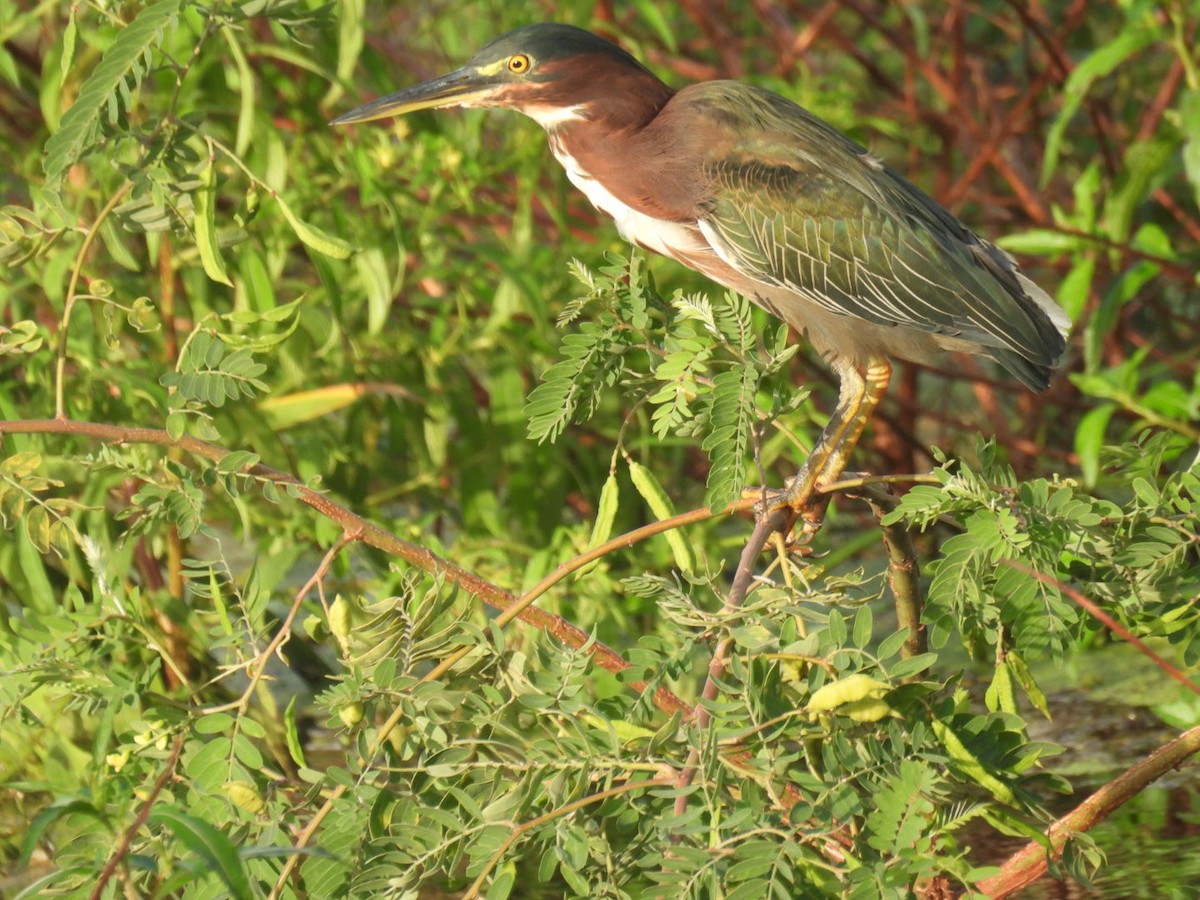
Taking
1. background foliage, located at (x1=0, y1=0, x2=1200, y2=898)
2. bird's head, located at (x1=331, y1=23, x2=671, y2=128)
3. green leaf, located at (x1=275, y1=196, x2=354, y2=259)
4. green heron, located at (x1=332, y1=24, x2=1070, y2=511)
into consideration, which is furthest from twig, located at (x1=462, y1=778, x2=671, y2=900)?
bird's head, located at (x1=331, y1=23, x2=671, y2=128)

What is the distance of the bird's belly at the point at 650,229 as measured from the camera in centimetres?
227

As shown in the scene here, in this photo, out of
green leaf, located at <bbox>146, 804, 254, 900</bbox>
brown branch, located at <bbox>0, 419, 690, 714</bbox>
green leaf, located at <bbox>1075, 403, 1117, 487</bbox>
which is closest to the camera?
green leaf, located at <bbox>146, 804, 254, 900</bbox>

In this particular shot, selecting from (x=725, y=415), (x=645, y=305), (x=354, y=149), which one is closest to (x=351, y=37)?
(x=354, y=149)

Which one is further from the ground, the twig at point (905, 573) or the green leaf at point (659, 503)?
the green leaf at point (659, 503)

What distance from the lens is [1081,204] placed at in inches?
123

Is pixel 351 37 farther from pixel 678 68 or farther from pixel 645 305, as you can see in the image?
pixel 678 68

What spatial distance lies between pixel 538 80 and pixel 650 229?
0.28m

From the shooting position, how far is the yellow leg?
1938mm

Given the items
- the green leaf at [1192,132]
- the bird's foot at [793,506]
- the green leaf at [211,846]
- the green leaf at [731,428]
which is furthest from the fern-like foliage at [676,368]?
the green leaf at [1192,132]

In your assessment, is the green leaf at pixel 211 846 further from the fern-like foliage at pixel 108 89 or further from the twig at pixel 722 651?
the fern-like foliage at pixel 108 89

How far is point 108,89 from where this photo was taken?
5.80 ft

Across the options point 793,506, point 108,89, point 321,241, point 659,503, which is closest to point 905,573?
point 793,506

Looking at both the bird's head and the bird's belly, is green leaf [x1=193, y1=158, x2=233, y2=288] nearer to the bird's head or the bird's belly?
the bird's head

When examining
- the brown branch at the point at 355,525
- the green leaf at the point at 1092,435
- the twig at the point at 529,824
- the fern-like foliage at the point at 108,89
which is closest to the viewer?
the twig at the point at 529,824
